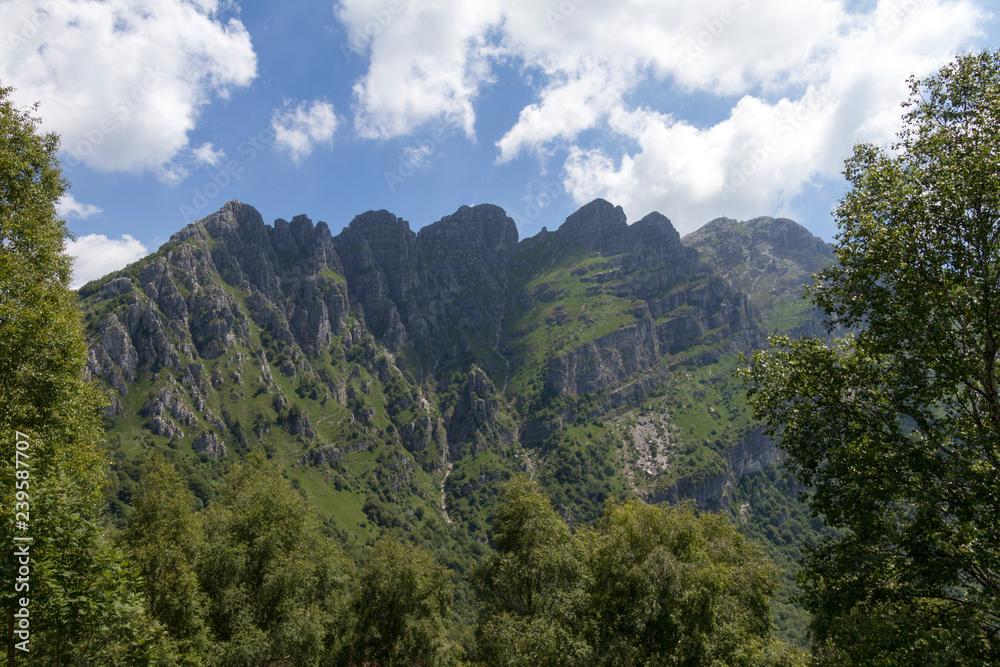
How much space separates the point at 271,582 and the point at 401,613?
10286 millimetres

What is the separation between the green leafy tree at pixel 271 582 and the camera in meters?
30.2

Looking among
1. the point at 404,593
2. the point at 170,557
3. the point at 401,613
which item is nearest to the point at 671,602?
the point at 404,593

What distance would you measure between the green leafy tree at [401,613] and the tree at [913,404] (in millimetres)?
27504

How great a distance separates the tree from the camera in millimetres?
10602

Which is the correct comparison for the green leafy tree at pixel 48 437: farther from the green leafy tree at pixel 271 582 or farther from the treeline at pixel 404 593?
the green leafy tree at pixel 271 582

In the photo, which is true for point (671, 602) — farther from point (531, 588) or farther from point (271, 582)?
point (271, 582)

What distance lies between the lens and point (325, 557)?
127 feet

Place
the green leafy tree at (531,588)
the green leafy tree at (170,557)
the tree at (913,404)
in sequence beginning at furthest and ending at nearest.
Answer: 1. the green leafy tree at (170,557)
2. the green leafy tree at (531,588)
3. the tree at (913,404)

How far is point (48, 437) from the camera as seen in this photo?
15.5 m

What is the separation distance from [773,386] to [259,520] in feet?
128

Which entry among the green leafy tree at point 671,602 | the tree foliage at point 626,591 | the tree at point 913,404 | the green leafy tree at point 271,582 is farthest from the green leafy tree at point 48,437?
the tree at point 913,404

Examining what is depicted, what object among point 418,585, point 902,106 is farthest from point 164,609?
point 902,106

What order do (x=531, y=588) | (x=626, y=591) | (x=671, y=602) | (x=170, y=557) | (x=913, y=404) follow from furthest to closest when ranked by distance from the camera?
(x=170, y=557) < (x=531, y=588) < (x=626, y=591) < (x=671, y=602) < (x=913, y=404)

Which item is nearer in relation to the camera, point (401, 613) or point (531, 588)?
point (531, 588)
